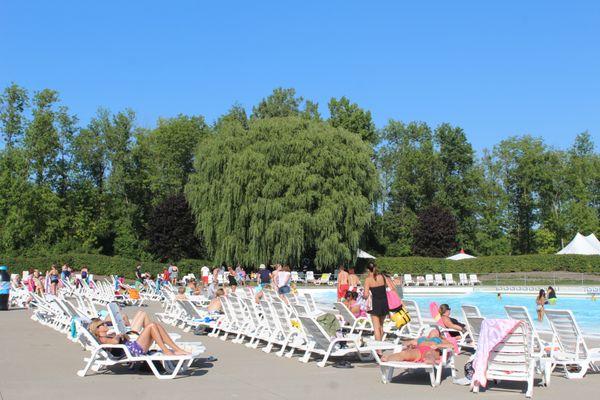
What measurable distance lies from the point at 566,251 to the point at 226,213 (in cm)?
2319

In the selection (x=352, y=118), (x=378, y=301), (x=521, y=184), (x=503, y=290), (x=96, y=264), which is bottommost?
(x=503, y=290)

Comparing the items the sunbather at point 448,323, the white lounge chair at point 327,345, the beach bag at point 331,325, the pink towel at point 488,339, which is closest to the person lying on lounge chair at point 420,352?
the pink towel at point 488,339

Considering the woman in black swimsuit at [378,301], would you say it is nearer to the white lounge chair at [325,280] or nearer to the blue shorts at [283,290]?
the blue shorts at [283,290]

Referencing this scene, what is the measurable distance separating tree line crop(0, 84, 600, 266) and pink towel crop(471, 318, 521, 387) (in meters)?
35.1

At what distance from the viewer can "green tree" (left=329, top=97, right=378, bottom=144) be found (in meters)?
62.3

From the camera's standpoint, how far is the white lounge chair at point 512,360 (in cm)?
842

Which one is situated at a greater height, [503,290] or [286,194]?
[286,194]

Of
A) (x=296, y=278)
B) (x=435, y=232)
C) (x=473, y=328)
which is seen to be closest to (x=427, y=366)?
(x=473, y=328)

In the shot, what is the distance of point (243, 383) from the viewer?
9.11m

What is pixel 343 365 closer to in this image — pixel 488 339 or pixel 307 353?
pixel 307 353

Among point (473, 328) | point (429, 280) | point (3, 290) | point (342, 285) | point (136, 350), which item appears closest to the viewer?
point (136, 350)

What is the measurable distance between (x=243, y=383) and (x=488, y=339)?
2930 millimetres

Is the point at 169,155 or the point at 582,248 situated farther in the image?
the point at 169,155

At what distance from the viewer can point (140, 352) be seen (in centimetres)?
959
